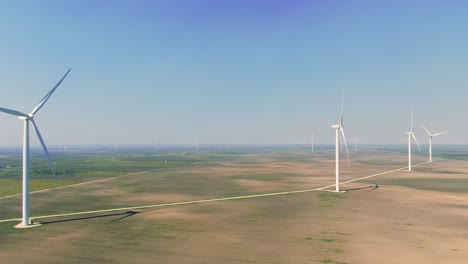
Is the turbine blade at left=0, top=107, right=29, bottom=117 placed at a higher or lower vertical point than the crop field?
higher

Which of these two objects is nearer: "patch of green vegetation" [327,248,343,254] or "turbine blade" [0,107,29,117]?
"patch of green vegetation" [327,248,343,254]

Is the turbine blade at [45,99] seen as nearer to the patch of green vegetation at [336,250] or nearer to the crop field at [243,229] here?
the crop field at [243,229]

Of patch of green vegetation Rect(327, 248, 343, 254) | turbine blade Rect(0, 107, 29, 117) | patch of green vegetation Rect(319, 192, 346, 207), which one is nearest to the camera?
patch of green vegetation Rect(327, 248, 343, 254)

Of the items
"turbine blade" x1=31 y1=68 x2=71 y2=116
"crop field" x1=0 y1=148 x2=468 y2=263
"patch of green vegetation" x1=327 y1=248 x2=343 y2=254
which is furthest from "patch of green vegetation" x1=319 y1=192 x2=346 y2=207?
"turbine blade" x1=31 y1=68 x2=71 y2=116

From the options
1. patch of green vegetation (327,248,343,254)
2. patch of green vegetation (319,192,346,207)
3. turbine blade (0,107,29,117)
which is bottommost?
patch of green vegetation (319,192,346,207)

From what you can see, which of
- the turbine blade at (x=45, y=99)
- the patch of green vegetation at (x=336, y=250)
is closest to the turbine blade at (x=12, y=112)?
the turbine blade at (x=45, y=99)

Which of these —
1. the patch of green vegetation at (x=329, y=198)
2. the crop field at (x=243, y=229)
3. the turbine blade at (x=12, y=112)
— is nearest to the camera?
the crop field at (x=243, y=229)

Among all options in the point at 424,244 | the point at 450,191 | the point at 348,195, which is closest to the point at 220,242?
→ the point at 424,244

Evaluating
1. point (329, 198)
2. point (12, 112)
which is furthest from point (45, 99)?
point (329, 198)

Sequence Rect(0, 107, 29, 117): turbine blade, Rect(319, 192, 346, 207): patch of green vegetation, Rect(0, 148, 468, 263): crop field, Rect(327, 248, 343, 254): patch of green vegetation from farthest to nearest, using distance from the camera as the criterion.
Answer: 1. Rect(319, 192, 346, 207): patch of green vegetation
2. Rect(0, 107, 29, 117): turbine blade
3. Rect(327, 248, 343, 254): patch of green vegetation
4. Rect(0, 148, 468, 263): crop field

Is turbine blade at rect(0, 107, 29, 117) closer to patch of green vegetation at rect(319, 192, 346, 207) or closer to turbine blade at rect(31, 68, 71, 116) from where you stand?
turbine blade at rect(31, 68, 71, 116)

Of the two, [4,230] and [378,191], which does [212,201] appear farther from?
[378,191]
